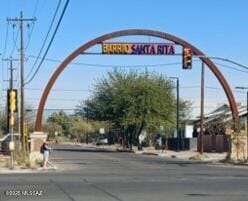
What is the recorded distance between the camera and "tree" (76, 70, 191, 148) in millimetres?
83188

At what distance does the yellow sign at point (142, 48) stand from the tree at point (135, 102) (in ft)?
48.0

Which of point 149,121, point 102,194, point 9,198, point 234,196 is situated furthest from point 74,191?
point 149,121

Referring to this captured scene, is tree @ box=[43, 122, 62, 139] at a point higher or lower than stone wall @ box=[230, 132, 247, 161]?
higher

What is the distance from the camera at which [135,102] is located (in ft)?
273

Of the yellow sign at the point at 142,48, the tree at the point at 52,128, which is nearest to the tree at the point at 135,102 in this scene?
the yellow sign at the point at 142,48

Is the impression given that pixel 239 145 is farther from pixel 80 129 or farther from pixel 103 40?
pixel 80 129

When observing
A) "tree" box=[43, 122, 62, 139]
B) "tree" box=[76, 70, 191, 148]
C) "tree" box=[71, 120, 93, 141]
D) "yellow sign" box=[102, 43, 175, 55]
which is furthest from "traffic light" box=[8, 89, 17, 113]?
"tree" box=[43, 122, 62, 139]

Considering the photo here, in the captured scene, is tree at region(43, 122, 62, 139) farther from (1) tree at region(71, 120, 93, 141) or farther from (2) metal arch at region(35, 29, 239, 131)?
(2) metal arch at region(35, 29, 239, 131)

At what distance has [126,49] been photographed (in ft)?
225

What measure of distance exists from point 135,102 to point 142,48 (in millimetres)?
15391

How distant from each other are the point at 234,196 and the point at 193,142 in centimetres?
6939

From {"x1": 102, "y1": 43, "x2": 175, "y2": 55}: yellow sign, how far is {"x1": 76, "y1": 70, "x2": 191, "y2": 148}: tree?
48.0 ft

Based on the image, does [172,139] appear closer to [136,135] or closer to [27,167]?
[136,135]

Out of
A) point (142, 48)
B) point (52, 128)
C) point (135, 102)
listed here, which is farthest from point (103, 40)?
point (52, 128)
